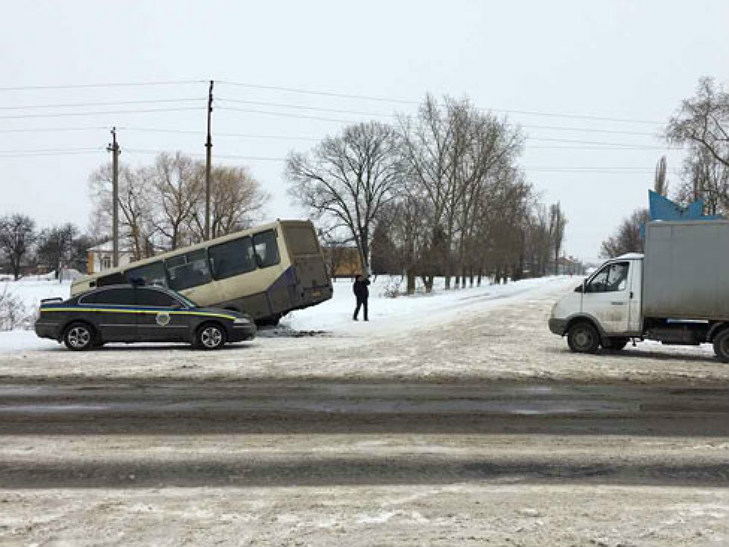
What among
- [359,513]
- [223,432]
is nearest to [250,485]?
[359,513]

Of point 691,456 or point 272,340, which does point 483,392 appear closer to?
point 691,456

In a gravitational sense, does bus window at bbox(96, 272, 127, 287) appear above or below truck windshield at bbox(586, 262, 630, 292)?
below

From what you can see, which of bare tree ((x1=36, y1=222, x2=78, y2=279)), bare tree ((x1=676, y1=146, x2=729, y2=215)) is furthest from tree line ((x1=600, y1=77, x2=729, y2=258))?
bare tree ((x1=36, y1=222, x2=78, y2=279))

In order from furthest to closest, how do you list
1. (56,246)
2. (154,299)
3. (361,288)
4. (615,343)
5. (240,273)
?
(56,246)
(361,288)
(240,273)
(154,299)
(615,343)

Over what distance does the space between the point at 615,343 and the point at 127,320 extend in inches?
457

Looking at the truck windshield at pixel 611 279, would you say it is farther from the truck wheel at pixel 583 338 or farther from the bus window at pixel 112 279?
the bus window at pixel 112 279

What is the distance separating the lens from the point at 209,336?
1592 cm

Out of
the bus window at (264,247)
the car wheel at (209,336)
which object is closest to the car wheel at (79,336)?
the car wheel at (209,336)

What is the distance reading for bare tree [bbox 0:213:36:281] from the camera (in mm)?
113250

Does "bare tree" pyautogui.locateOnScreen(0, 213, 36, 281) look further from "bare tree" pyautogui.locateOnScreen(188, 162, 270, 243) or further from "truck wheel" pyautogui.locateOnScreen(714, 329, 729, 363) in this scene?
"truck wheel" pyautogui.locateOnScreen(714, 329, 729, 363)

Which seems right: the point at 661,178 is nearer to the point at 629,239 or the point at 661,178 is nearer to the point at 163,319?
the point at 629,239

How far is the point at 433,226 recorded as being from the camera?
57625mm

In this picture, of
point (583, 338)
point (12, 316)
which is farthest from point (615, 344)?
point (12, 316)

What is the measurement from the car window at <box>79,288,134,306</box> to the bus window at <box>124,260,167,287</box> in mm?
3141
